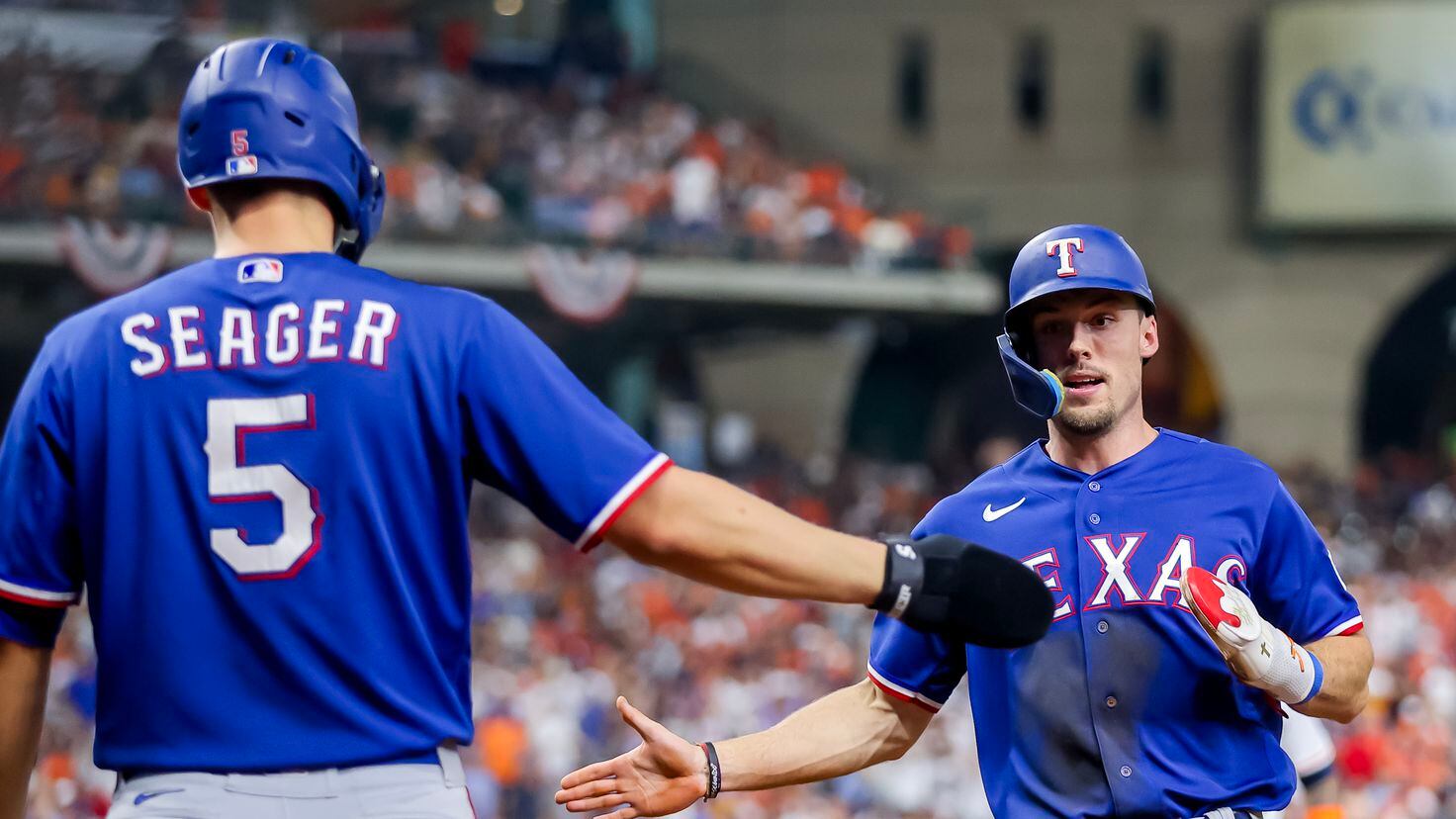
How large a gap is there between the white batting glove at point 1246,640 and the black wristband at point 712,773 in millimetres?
943

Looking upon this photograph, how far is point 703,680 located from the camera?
13766 mm

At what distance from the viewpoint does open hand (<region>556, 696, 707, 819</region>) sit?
3098mm

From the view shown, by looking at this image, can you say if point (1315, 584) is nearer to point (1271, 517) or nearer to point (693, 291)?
point (1271, 517)

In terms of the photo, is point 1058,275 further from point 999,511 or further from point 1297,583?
point 1297,583

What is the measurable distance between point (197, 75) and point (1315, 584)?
233cm

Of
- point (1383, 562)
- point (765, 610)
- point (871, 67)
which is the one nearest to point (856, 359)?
point (871, 67)

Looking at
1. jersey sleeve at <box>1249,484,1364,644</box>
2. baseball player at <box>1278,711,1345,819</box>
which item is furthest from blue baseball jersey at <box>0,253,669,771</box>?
baseball player at <box>1278,711,1345,819</box>

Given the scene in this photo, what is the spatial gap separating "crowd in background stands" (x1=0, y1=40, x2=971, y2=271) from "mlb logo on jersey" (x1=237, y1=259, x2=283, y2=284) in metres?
13.7

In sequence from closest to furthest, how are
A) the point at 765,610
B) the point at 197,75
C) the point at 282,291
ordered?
1. the point at 282,291
2. the point at 197,75
3. the point at 765,610

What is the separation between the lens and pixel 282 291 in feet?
8.25

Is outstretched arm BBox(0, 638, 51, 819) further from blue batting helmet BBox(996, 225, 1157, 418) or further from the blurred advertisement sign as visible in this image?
the blurred advertisement sign

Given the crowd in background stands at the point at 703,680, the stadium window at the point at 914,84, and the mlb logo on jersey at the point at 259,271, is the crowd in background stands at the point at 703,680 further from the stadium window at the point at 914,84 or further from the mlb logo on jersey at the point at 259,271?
the stadium window at the point at 914,84

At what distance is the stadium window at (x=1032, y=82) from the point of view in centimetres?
2723

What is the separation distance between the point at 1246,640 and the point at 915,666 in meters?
0.81
